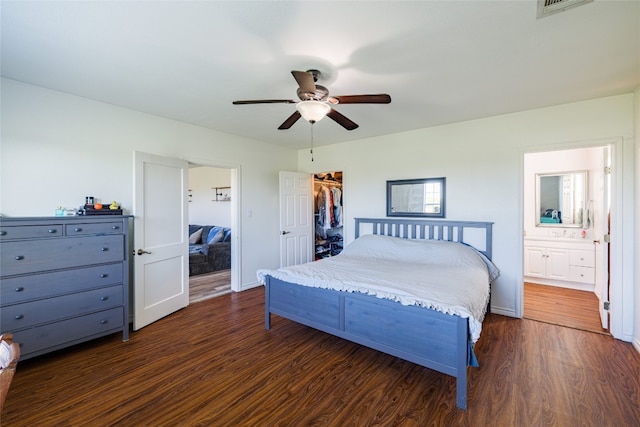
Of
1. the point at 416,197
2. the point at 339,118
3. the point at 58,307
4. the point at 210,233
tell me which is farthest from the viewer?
the point at 210,233

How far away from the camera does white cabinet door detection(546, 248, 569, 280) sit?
4.46 meters

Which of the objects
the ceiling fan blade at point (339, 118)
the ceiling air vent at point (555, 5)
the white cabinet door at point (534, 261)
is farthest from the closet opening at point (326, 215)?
the ceiling air vent at point (555, 5)

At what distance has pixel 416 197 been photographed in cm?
412

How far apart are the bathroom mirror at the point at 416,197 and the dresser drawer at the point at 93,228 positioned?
351 cm

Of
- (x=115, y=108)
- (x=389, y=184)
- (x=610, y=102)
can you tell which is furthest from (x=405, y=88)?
(x=115, y=108)

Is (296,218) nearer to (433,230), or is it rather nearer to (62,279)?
(433,230)

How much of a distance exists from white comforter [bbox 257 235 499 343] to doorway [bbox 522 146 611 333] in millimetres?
1412

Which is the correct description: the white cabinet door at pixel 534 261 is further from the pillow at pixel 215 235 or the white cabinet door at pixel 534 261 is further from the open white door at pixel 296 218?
the pillow at pixel 215 235

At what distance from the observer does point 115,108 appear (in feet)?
10.3

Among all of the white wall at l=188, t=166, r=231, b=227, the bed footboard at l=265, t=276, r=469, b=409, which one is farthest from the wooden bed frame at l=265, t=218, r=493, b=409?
the white wall at l=188, t=166, r=231, b=227

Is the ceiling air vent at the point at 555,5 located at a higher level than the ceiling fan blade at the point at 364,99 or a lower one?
higher

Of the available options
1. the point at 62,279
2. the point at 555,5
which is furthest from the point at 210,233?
the point at 555,5

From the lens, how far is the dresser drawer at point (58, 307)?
2.22 meters

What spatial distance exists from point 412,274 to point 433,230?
1332mm
